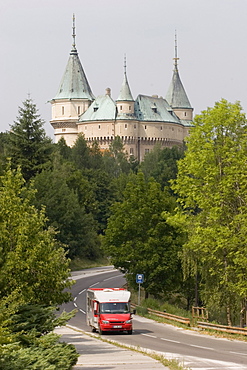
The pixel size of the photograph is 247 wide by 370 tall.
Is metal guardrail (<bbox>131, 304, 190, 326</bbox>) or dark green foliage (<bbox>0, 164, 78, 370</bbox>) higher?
dark green foliage (<bbox>0, 164, 78, 370</bbox>)

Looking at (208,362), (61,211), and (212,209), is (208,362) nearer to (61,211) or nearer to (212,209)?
(212,209)

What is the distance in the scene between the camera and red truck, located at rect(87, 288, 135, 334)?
30891mm

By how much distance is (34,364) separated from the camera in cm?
1472

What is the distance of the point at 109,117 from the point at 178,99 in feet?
77.1

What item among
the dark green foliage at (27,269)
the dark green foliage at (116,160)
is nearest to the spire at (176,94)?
the dark green foliage at (116,160)

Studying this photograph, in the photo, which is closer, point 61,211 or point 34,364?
point 34,364

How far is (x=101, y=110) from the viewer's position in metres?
180

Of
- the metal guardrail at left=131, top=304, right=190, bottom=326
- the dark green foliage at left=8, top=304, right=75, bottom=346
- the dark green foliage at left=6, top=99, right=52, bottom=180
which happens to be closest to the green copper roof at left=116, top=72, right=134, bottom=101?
the dark green foliage at left=6, top=99, right=52, bottom=180

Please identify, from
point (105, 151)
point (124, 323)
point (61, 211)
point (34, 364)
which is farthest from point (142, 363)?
point (105, 151)

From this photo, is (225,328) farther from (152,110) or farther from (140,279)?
(152,110)

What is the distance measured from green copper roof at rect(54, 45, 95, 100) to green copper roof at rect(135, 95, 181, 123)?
11.4 metres

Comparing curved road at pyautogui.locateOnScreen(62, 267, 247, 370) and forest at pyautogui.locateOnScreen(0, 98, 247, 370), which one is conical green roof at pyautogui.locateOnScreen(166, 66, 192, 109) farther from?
curved road at pyautogui.locateOnScreen(62, 267, 247, 370)

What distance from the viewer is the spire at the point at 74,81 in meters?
181

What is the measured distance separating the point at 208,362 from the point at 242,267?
15103 mm
